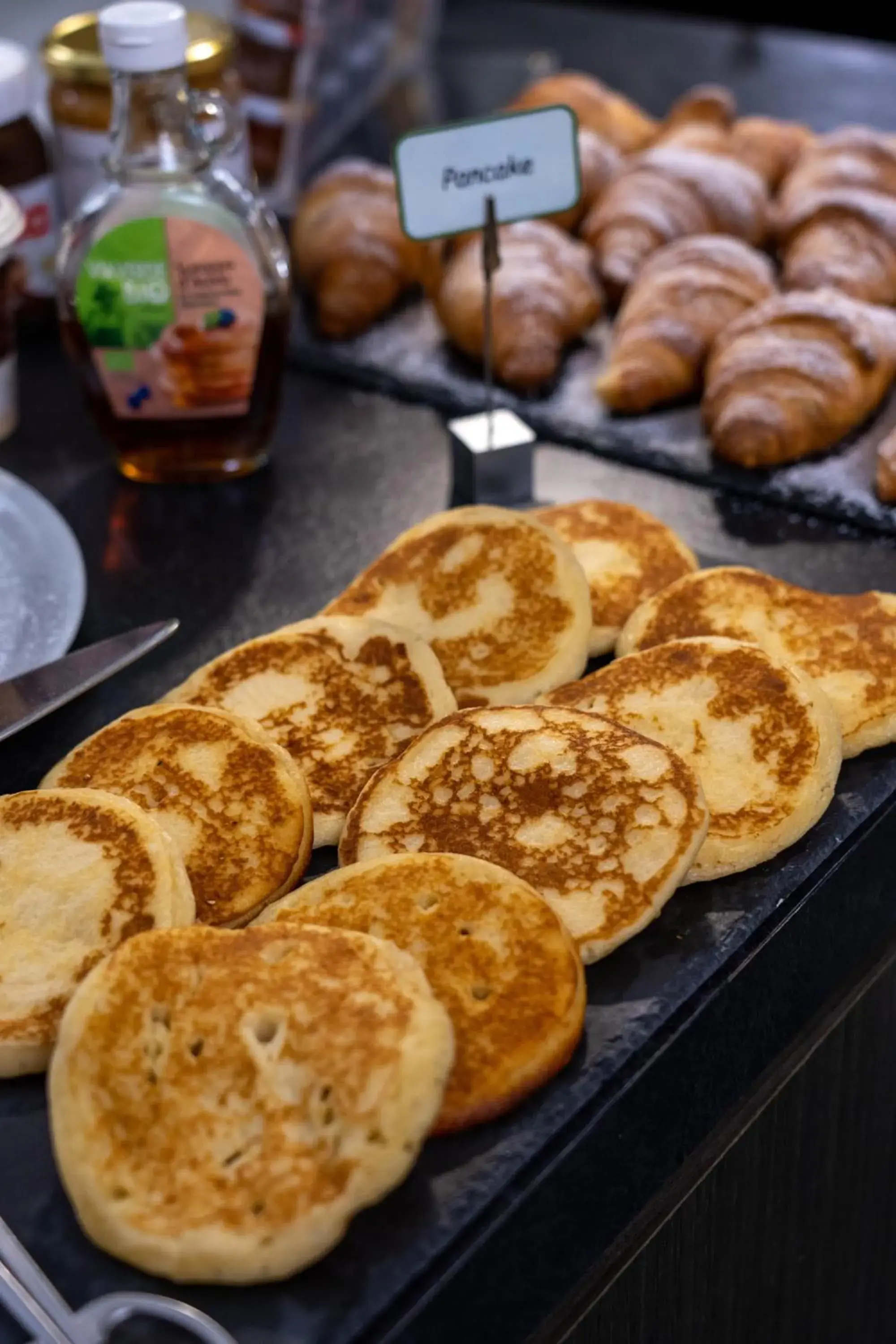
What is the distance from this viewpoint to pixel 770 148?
225 cm

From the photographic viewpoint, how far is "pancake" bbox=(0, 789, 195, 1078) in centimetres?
93

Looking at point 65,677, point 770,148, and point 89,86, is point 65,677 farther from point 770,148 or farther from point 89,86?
point 770,148

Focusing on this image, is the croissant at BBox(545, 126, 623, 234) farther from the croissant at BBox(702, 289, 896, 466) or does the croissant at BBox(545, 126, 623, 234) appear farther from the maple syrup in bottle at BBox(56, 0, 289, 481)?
the maple syrup in bottle at BBox(56, 0, 289, 481)

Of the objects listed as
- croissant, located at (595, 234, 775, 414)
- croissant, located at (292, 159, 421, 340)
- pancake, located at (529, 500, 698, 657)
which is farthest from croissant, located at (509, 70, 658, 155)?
pancake, located at (529, 500, 698, 657)

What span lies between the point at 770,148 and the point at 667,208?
346 mm

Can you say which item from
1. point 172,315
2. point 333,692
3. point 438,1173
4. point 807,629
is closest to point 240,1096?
point 438,1173

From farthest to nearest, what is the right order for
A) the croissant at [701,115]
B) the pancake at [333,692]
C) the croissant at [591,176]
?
1. the croissant at [701,115]
2. the croissant at [591,176]
3. the pancake at [333,692]

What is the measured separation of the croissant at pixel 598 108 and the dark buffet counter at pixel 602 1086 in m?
0.78

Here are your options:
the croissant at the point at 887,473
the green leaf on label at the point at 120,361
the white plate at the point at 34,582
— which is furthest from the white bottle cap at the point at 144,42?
the croissant at the point at 887,473

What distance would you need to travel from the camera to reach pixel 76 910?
0.99 metres

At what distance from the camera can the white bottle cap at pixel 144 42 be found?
1402 millimetres

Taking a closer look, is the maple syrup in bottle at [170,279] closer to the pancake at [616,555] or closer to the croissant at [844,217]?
the pancake at [616,555]

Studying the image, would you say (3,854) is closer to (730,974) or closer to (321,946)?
(321,946)

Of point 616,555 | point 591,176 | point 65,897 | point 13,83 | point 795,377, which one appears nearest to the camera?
point 65,897
